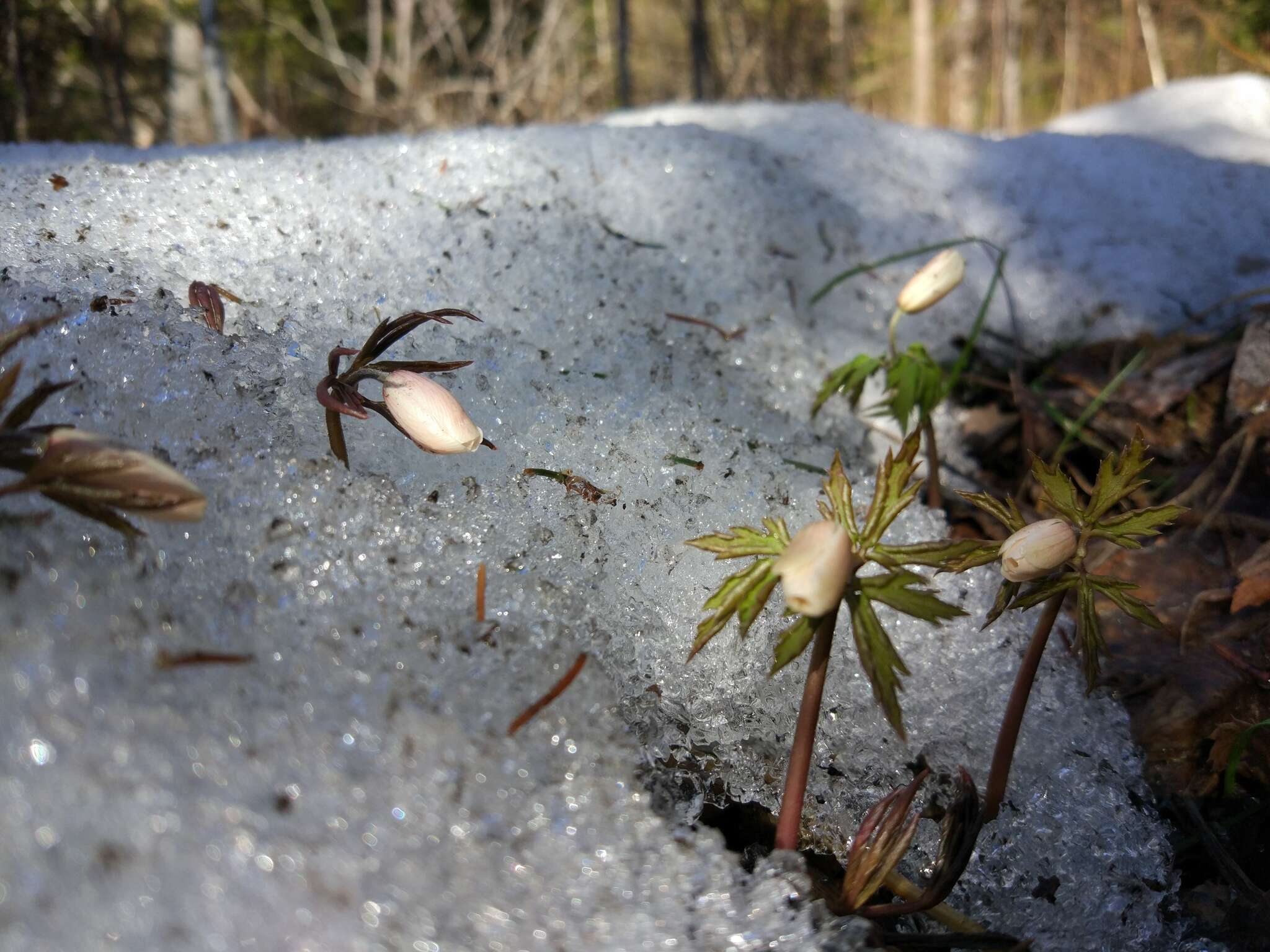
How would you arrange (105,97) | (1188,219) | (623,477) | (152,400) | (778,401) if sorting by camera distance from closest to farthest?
1. (152,400)
2. (623,477)
3. (778,401)
4. (1188,219)
5. (105,97)

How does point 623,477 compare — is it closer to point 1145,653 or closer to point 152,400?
point 152,400

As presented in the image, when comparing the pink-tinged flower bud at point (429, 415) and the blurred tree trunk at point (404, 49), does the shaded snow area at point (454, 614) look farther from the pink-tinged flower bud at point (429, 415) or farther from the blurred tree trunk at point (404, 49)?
the blurred tree trunk at point (404, 49)

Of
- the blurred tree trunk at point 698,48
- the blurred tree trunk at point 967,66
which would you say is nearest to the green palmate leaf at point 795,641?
the blurred tree trunk at point 698,48

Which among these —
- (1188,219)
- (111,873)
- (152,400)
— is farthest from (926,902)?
(1188,219)

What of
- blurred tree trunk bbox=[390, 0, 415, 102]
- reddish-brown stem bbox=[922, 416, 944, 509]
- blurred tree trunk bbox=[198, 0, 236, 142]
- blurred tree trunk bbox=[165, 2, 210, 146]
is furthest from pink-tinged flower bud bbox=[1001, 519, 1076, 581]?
blurred tree trunk bbox=[165, 2, 210, 146]

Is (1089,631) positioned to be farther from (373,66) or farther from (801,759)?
(373,66)

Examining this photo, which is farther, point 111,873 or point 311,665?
point 311,665

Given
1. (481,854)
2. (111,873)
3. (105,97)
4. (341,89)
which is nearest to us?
(111,873)
